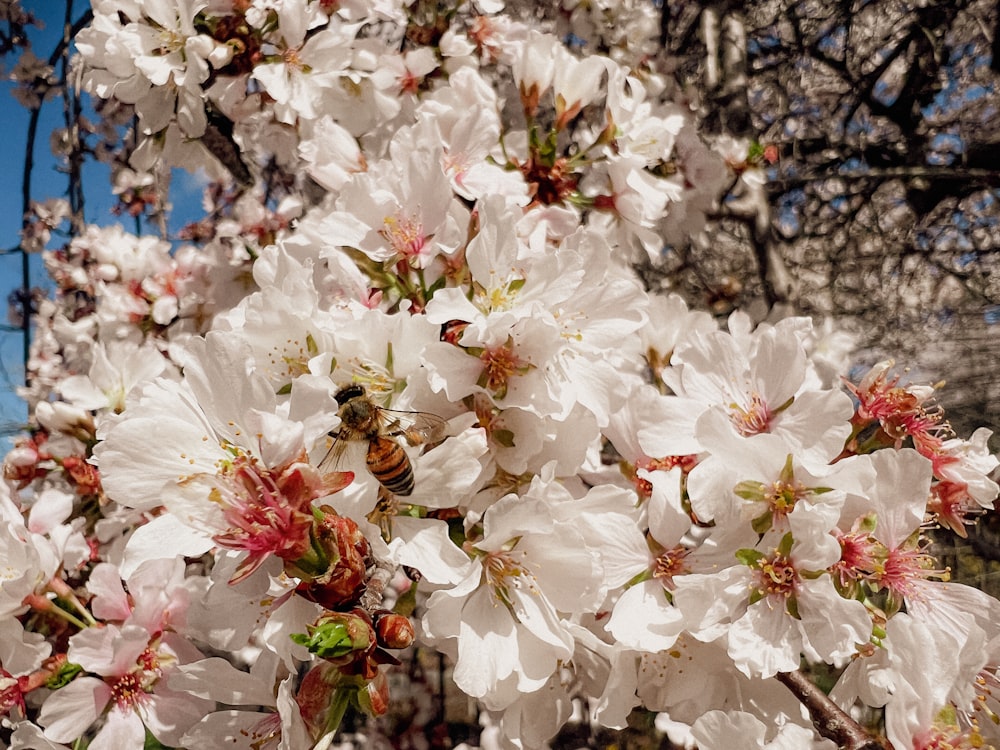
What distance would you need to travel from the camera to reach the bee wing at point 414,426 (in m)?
0.96

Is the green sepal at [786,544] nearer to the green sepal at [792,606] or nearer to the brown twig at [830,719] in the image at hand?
the green sepal at [792,606]

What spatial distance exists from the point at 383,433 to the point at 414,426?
0.25ft

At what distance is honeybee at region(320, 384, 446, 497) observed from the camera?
88 cm

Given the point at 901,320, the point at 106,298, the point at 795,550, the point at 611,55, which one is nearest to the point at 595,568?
the point at 795,550

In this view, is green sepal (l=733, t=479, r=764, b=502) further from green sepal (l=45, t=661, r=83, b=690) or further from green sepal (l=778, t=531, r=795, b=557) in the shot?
green sepal (l=45, t=661, r=83, b=690)

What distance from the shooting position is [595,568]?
0.96 m

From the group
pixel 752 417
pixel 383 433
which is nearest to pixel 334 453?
pixel 383 433

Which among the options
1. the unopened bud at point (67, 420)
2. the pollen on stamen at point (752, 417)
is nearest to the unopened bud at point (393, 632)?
the pollen on stamen at point (752, 417)

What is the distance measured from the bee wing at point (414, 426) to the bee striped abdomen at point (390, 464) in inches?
2.0

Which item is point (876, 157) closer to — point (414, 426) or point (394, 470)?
point (414, 426)

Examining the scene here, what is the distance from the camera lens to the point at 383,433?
0.93 meters

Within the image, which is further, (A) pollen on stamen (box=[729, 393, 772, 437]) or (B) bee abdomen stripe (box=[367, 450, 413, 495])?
(A) pollen on stamen (box=[729, 393, 772, 437])

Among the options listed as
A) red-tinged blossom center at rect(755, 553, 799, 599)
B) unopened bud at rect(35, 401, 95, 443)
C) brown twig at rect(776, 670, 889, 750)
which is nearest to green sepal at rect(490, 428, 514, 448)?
red-tinged blossom center at rect(755, 553, 799, 599)

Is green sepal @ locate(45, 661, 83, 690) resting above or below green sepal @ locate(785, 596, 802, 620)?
below
